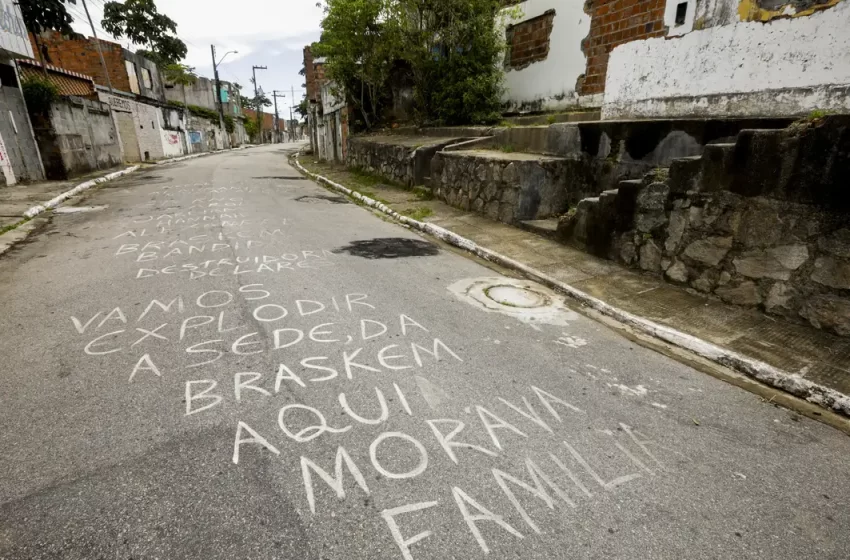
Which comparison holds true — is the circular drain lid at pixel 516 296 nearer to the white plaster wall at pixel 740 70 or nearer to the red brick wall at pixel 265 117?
the white plaster wall at pixel 740 70

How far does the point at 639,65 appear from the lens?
6426 millimetres

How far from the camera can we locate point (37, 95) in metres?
12.6

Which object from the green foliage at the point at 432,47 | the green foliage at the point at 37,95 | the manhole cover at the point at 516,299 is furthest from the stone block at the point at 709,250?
the green foliage at the point at 37,95

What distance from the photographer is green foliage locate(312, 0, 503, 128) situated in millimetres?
12023

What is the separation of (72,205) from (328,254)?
8386mm

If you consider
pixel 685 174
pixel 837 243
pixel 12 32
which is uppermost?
pixel 12 32

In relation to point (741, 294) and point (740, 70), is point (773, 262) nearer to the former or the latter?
point (741, 294)

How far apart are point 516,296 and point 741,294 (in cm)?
229

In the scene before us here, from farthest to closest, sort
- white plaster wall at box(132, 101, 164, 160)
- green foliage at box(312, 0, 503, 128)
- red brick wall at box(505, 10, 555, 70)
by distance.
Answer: white plaster wall at box(132, 101, 164, 160) → green foliage at box(312, 0, 503, 128) → red brick wall at box(505, 10, 555, 70)

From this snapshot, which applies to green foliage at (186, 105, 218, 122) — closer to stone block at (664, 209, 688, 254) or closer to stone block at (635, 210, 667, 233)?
stone block at (635, 210, 667, 233)

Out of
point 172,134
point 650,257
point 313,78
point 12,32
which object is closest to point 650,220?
point 650,257

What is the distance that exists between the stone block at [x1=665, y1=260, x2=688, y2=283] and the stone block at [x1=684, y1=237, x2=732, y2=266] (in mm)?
142

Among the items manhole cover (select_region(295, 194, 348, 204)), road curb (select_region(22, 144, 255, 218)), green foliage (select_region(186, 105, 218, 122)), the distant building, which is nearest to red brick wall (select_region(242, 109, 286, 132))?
green foliage (select_region(186, 105, 218, 122))

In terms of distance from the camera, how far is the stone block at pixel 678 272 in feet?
16.0
